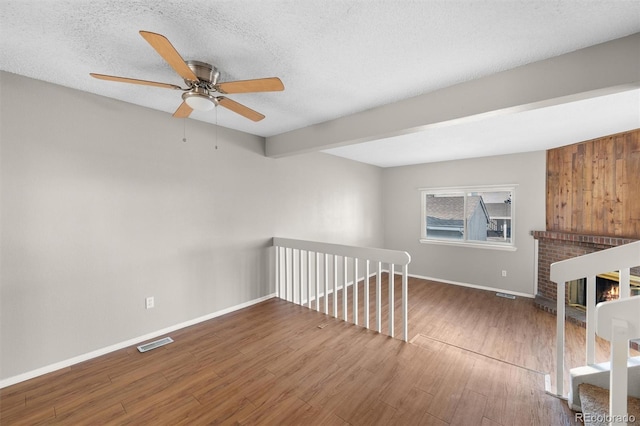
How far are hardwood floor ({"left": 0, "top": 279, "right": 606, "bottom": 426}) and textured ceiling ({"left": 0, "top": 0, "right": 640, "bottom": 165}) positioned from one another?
2.41 m

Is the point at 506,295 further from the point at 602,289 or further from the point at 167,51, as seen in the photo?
the point at 167,51

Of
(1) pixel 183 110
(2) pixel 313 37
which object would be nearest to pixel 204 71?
(1) pixel 183 110

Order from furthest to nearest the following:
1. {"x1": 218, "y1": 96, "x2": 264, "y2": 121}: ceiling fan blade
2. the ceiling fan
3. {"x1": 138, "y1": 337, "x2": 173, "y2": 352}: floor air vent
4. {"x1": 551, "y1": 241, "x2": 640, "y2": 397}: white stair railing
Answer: {"x1": 138, "y1": 337, "x2": 173, "y2": 352}: floor air vent < {"x1": 218, "y1": 96, "x2": 264, "y2": 121}: ceiling fan blade < {"x1": 551, "y1": 241, "x2": 640, "y2": 397}: white stair railing < the ceiling fan

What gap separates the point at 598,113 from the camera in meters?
2.68

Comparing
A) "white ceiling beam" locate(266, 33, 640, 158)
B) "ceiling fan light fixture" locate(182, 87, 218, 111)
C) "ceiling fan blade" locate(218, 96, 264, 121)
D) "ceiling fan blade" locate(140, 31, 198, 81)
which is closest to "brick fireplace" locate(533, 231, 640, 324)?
"white ceiling beam" locate(266, 33, 640, 158)

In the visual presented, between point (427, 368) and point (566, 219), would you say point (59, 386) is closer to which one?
point (427, 368)

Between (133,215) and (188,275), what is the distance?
2.88 feet

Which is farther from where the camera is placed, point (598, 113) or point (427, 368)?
point (598, 113)

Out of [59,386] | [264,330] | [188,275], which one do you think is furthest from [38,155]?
[264,330]

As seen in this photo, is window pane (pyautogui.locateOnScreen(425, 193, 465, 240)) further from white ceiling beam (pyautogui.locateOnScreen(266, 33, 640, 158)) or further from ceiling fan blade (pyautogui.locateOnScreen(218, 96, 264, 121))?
ceiling fan blade (pyautogui.locateOnScreen(218, 96, 264, 121))

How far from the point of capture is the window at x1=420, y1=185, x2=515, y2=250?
4703 mm

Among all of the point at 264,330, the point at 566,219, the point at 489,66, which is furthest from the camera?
the point at 566,219

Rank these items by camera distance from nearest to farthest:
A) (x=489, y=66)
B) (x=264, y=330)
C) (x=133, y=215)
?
(x=489, y=66) < (x=133, y=215) < (x=264, y=330)

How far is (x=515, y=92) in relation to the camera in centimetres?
187
